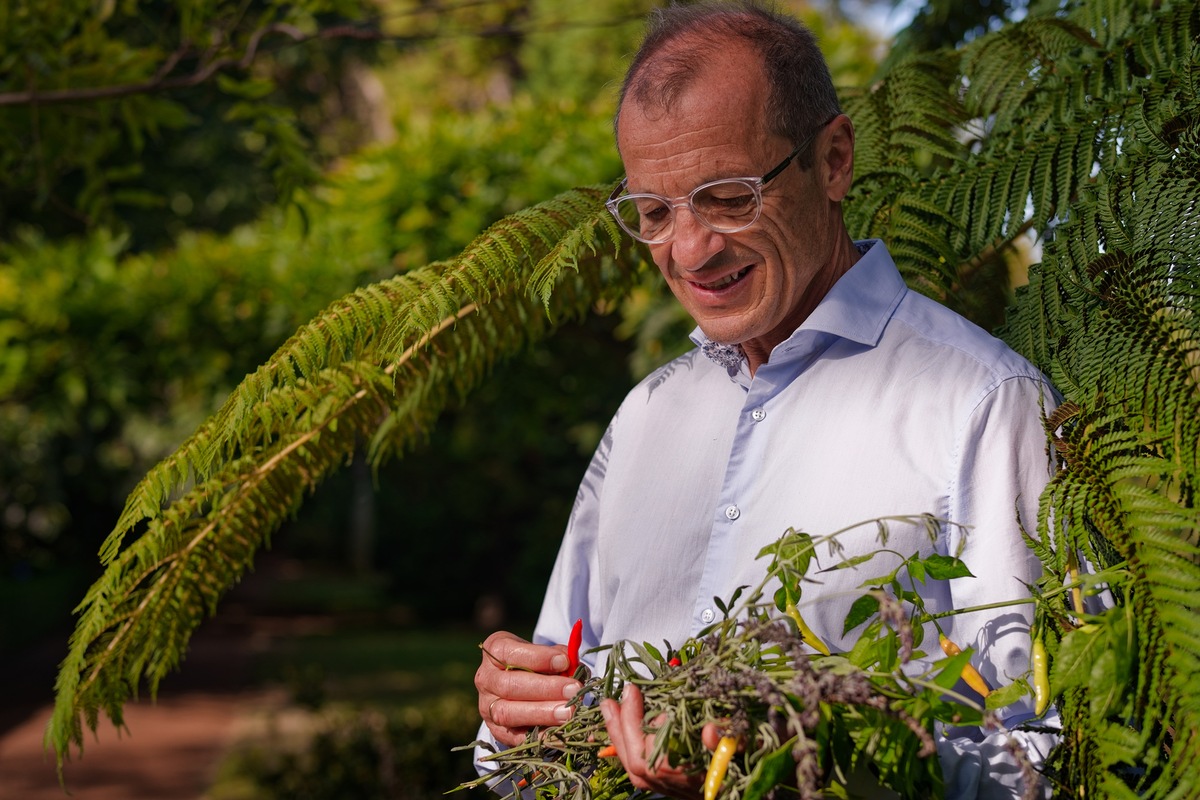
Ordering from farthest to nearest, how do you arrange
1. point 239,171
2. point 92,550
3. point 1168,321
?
point 92,550 < point 239,171 < point 1168,321

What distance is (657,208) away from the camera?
1673 millimetres

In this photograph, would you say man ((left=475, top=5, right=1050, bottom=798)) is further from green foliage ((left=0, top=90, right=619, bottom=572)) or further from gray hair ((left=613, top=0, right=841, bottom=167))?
green foliage ((left=0, top=90, right=619, bottom=572))

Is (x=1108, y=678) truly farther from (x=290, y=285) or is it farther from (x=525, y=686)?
(x=290, y=285)

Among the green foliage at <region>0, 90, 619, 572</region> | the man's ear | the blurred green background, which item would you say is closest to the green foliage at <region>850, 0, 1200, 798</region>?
the man's ear

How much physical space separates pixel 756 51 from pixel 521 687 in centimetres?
96

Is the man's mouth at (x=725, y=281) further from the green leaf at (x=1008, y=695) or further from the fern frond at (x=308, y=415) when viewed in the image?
the green leaf at (x=1008, y=695)

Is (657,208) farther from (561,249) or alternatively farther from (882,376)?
(882,376)

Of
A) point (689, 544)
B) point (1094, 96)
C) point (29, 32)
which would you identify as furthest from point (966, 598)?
point (29, 32)

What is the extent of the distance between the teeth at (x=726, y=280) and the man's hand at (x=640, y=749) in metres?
0.64

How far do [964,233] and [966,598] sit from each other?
34.2 inches

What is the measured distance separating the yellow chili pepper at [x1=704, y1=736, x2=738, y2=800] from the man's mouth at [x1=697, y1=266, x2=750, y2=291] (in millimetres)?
723

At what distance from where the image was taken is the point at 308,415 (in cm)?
239

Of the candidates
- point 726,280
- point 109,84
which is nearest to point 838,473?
point 726,280

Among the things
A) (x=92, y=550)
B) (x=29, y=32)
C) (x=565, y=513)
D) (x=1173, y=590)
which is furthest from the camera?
(x=92, y=550)
